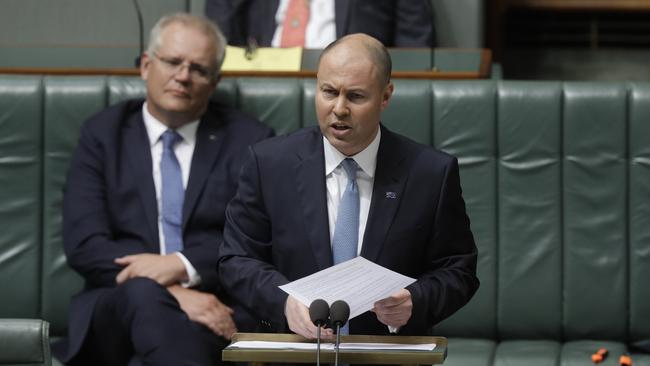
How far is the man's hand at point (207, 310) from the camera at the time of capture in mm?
3525

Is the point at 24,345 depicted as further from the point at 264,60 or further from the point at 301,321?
the point at 264,60

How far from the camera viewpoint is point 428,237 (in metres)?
2.98

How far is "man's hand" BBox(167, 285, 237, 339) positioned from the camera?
3525 mm

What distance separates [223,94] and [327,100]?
1.24m

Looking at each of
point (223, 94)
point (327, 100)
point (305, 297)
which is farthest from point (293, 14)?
point (305, 297)

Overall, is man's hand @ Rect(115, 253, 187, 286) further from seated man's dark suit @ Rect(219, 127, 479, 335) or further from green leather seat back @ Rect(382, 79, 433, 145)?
green leather seat back @ Rect(382, 79, 433, 145)

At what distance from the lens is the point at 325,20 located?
515 cm

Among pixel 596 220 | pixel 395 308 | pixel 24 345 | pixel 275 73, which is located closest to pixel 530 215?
pixel 596 220

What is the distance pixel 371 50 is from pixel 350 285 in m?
0.64

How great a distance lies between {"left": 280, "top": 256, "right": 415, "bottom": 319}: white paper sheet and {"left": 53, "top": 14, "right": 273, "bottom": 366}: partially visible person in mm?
954

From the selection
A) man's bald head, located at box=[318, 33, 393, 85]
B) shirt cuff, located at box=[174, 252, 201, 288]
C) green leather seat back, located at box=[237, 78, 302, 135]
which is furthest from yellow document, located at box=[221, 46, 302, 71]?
man's bald head, located at box=[318, 33, 393, 85]

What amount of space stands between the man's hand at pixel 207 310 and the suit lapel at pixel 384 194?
77cm

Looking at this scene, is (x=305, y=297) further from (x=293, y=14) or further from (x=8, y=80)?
(x=293, y=14)

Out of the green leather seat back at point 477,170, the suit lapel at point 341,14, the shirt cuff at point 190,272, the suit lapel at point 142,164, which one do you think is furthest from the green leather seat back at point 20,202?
the suit lapel at point 341,14
